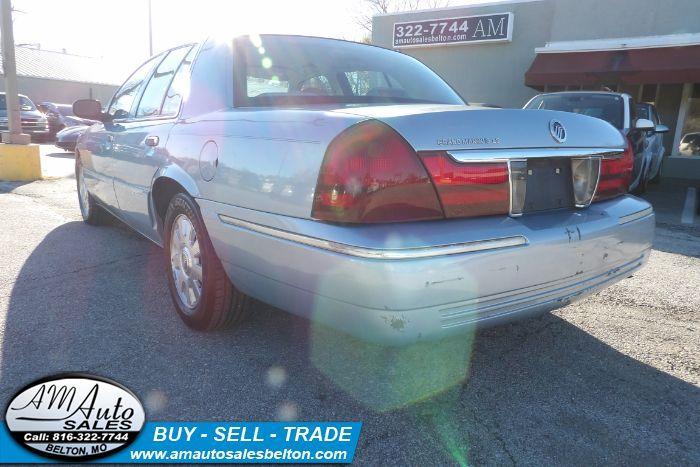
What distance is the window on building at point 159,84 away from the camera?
10.7 feet

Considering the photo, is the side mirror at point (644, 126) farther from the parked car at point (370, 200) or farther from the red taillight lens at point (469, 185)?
the red taillight lens at point (469, 185)

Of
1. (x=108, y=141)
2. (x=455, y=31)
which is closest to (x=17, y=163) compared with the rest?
(x=108, y=141)

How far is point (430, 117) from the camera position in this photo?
6.29 feet

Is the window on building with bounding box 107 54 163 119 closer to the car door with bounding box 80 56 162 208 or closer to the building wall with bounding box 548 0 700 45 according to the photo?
the car door with bounding box 80 56 162 208

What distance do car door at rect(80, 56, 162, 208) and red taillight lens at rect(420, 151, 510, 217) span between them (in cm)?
271

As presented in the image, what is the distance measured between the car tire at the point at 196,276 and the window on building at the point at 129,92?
4.96ft

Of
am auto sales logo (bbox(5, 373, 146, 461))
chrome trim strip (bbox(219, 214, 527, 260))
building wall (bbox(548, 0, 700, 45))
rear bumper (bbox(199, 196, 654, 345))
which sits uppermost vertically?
building wall (bbox(548, 0, 700, 45))

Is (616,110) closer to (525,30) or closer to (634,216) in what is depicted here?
(634,216)

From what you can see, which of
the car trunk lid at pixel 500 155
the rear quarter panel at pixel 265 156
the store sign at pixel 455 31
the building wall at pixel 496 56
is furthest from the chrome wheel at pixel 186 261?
the store sign at pixel 455 31

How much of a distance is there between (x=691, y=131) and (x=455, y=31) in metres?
6.97

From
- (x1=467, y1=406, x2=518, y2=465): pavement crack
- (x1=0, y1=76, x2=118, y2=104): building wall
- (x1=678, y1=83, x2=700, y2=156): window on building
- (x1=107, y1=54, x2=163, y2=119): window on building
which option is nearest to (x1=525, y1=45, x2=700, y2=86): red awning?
(x1=678, y1=83, x2=700, y2=156): window on building

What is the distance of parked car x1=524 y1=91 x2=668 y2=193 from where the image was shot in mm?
7176

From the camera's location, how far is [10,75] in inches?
332

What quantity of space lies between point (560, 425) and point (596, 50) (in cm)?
1376
